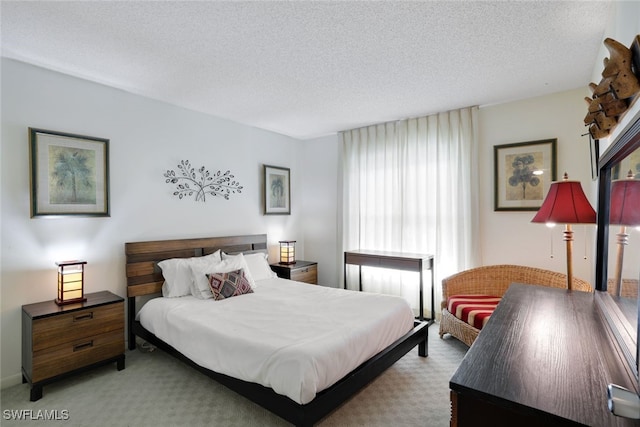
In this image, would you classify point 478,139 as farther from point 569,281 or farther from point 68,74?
point 68,74

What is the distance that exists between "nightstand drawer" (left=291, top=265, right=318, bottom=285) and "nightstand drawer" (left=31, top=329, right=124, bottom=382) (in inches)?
87.3

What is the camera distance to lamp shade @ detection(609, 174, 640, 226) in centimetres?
121

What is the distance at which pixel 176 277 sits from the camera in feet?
10.7

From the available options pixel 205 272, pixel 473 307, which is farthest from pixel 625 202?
pixel 205 272

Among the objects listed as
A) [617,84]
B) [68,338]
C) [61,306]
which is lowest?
[68,338]

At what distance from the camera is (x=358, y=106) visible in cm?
377

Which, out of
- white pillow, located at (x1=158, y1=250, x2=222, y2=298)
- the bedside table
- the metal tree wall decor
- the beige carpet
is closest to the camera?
the beige carpet

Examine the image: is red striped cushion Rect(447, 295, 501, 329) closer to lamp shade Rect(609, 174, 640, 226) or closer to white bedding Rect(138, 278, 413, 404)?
white bedding Rect(138, 278, 413, 404)

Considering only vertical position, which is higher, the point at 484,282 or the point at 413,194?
the point at 413,194

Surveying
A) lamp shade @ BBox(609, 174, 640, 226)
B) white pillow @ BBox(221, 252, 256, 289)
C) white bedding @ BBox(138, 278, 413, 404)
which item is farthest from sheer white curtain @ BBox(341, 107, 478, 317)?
lamp shade @ BBox(609, 174, 640, 226)

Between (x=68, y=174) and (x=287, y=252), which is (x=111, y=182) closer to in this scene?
(x=68, y=174)

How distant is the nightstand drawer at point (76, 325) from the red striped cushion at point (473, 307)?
3.16m

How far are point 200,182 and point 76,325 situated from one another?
78.7 inches

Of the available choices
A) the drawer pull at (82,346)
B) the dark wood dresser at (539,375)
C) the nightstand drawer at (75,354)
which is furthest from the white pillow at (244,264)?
the dark wood dresser at (539,375)
